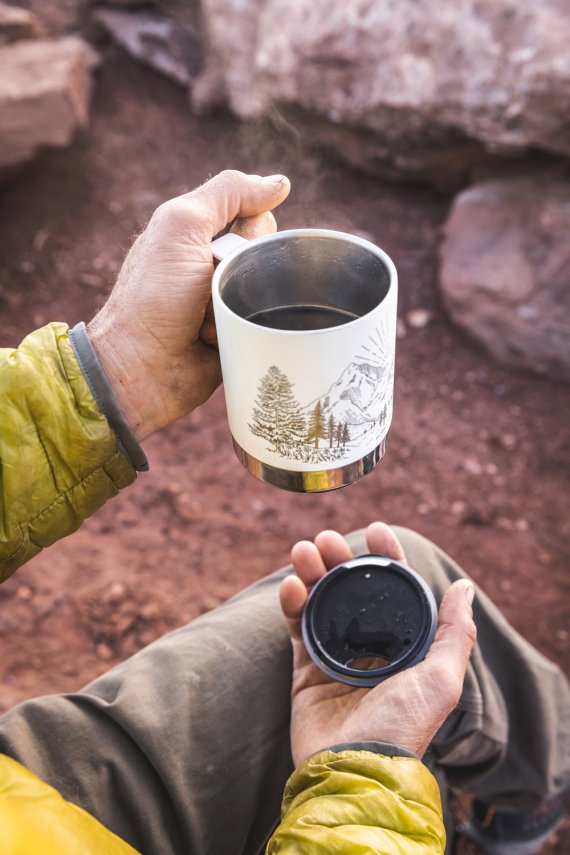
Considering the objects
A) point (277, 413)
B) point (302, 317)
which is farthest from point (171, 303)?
point (277, 413)

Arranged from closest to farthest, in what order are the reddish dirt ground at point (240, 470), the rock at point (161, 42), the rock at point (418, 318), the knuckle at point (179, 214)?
the knuckle at point (179, 214) < the reddish dirt ground at point (240, 470) < the rock at point (418, 318) < the rock at point (161, 42)

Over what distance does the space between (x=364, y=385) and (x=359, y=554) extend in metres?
0.68

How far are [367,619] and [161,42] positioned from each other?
363 cm

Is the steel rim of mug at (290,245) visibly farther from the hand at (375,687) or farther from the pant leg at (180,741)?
the pant leg at (180,741)

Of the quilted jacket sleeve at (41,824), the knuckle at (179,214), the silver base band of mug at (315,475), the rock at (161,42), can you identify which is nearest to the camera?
the quilted jacket sleeve at (41,824)

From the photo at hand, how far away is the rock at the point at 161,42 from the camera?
416 cm

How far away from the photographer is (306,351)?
3.59 ft

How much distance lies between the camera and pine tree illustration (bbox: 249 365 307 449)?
3.76ft

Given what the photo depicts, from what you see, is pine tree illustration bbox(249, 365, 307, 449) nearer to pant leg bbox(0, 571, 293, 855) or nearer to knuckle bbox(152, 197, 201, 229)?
knuckle bbox(152, 197, 201, 229)

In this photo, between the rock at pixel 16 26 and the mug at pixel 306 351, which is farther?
the rock at pixel 16 26

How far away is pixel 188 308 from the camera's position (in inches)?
56.4

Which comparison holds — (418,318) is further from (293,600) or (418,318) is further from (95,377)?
(95,377)

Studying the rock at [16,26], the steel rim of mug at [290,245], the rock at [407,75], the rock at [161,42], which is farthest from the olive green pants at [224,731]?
the rock at [16,26]

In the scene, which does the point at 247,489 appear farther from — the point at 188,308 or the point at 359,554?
the point at 188,308
